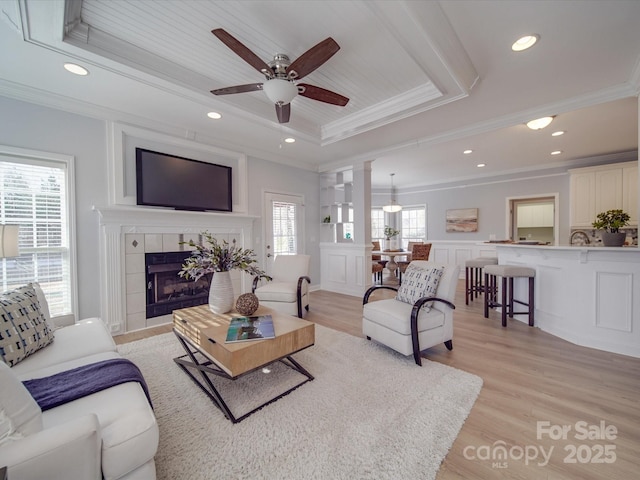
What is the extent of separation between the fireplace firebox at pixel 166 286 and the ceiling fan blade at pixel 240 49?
280 centimetres

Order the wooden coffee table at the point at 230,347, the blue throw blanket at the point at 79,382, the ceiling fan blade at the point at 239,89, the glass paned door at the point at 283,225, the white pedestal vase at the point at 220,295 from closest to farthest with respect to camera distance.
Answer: the blue throw blanket at the point at 79,382 → the wooden coffee table at the point at 230,347 → the ceiling fan blade at the point at 239,89 → the white pedestal vase at the point at 220,295 → the glass paned door at the point at 283,225

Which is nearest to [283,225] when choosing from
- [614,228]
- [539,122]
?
[539,122]

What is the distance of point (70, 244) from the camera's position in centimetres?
297

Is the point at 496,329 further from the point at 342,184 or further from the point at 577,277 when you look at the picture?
the point at 342,184

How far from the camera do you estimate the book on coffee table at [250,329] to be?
6.11ft

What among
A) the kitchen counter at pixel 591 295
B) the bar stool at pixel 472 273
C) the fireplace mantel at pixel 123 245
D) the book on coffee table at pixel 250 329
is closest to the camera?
the book on coffee table at pixel 250 329

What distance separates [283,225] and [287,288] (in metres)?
1.87

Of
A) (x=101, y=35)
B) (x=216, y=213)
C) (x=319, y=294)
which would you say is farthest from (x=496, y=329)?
(x=101, y=35)

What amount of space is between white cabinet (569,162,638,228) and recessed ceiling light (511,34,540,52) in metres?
4.55

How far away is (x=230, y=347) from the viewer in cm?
173

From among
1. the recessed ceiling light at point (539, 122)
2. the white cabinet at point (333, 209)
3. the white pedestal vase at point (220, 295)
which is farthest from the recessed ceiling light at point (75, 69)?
the recessed ceiling light at point (539, 122)

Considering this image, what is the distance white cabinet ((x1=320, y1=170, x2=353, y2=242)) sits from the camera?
5.82 m

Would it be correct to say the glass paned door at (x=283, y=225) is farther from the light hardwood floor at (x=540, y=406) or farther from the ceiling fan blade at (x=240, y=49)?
the ceiling fan blade at (x=240, y=49)

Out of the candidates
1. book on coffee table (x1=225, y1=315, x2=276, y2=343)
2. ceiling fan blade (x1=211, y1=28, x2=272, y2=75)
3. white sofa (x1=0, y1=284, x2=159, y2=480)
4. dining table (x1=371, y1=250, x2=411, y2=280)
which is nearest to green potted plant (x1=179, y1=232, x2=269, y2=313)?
book on coffee table (x1=225, y1=315, x2=276, y2=343)
